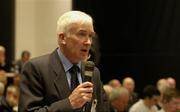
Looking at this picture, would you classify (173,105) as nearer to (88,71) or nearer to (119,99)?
(119,99)

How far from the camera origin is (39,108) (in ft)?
8.12

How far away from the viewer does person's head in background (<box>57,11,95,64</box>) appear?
252cm

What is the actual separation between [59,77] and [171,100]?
2.44 meters

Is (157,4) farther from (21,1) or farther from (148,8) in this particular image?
(21,1)

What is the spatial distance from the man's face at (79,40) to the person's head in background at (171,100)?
2.36 meters

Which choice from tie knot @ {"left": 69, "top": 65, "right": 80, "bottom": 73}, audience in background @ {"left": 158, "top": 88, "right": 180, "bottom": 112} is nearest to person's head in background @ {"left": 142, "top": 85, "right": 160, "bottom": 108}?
audience in background @ {"left": 158, "top": 88, "right": 180, "bottom": 112}

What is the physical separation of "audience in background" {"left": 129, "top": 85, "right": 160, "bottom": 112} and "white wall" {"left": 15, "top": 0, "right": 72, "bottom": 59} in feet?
15.8

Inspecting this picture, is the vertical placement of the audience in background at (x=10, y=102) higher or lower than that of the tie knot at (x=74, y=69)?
lower

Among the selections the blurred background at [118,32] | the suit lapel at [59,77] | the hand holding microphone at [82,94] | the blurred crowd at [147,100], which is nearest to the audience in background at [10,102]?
the blurred crowd at [147,100]

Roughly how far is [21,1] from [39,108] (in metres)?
10.4

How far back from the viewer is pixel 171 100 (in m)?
4.80

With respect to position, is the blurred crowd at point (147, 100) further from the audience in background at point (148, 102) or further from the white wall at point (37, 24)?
the white wall at point (37, 24)

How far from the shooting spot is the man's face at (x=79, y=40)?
252cm

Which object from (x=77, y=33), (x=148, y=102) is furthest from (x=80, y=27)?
(x=148, y=102)
